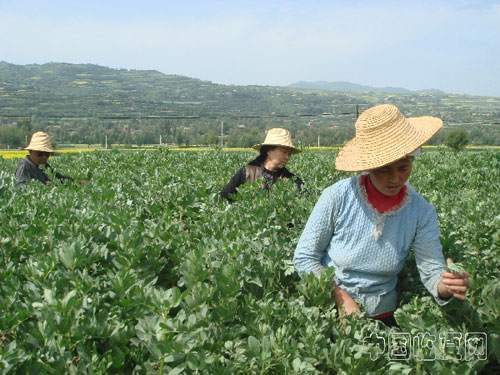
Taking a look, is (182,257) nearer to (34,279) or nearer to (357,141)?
(34,279)

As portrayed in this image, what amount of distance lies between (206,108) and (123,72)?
3365 inches

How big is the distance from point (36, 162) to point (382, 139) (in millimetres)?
6356

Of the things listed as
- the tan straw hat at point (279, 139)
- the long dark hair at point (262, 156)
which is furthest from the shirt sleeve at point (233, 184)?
the tan straw hat at point (279, 139)

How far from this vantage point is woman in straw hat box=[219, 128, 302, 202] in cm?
511

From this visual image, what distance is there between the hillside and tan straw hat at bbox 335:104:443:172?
5079 centimetres

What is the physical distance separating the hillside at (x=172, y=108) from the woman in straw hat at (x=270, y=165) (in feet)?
158

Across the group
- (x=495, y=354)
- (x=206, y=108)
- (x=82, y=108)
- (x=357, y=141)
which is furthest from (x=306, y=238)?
(x=206, y=108)

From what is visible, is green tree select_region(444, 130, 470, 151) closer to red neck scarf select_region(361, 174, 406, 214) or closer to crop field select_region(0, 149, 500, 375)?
crop field select_region(0, 149, 500, 375)

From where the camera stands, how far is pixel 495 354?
199 cm

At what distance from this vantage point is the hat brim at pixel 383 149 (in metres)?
2.31

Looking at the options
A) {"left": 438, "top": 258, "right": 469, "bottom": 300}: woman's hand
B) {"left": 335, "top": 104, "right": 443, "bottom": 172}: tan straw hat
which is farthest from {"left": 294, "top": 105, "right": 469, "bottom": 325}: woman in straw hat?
{"left": 438, "top": 258, "right": 469, "bottom": 300}: woman's hand

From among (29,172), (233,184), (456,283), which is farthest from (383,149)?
(29,172)

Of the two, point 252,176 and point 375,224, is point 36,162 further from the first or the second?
point 375,224

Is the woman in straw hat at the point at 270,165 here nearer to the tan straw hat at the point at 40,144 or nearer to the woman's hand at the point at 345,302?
the woman's hand at the point at 345,302
